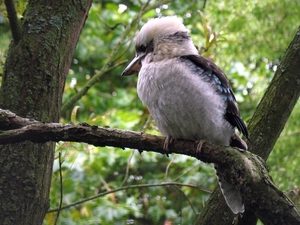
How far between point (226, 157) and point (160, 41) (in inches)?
34.9

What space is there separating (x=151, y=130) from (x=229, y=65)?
1.74 metres

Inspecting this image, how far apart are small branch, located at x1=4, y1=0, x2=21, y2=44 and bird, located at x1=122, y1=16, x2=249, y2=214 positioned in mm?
617

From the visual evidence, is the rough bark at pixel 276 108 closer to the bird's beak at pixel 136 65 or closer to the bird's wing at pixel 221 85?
the bird's wing at pixel 221 85

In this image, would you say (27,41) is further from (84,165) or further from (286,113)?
(84,165)

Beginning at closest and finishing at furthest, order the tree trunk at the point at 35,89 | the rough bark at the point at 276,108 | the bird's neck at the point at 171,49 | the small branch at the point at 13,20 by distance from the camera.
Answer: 1. the tree trunk at the point at 35,89
2. the small branch at the point at 13,20
3. the bird's neck at the point at 171,49
4. the rough bark at the point at 276,108

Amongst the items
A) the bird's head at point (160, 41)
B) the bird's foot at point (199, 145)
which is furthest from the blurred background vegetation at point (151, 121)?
the bird's foot at point (199, 145)

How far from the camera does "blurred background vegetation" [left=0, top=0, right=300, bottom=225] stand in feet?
11.9

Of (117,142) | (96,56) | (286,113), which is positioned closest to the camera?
(117,142)

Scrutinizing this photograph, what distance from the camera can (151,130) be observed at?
3.70 m

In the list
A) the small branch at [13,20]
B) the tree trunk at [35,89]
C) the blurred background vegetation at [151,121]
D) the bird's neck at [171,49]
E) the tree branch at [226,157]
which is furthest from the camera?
the blurred background vegetation at [151,121]

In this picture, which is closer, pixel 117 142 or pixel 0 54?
pixel 117 142

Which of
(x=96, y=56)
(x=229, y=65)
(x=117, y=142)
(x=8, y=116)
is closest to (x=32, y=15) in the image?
(x=8, y=116)

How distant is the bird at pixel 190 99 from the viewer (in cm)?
254

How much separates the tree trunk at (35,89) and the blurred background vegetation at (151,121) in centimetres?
38
